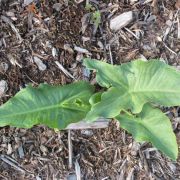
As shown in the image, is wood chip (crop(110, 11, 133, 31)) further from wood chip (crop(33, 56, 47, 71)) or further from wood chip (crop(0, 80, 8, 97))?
wood chip (crop(0, 80, 8, 97))

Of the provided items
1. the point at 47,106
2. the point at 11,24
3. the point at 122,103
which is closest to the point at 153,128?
the point at 122,103

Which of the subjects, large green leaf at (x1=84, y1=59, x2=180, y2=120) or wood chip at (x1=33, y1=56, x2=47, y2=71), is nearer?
large green leaf at (x1=84, y1=59, x2=180, y2=120)

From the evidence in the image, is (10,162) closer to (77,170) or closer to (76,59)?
(77,170)

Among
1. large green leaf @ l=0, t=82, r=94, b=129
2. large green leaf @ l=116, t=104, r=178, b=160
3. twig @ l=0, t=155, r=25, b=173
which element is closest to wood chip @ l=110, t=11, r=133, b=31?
large green leaf @ l=0, t=82, r=94, b=129

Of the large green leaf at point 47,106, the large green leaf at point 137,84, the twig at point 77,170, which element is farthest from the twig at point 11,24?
the twig at point 77,170

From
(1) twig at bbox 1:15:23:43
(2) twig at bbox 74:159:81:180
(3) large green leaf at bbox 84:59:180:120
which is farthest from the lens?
(1) twig at bbox 1:15:23:43

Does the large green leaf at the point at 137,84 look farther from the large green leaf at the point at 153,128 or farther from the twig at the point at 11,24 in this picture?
the twig at the point at 11,24

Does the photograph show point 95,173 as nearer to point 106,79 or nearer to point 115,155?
point 115,155

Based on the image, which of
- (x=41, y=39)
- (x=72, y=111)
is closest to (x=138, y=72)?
(x=72, y=111)
